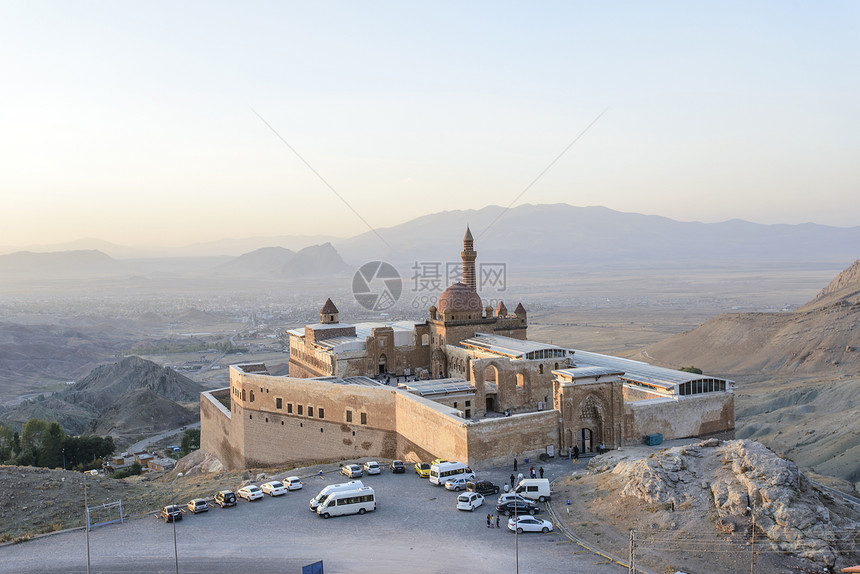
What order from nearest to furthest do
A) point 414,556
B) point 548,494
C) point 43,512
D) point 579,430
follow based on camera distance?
point 414,556, point 548,494, point 43,512, point 579,430

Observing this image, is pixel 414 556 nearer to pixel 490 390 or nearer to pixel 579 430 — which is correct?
pixel 579 430

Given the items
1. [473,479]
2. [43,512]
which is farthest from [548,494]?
[43,512]

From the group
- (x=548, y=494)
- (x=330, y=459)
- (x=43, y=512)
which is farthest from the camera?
(x=330, y=459)

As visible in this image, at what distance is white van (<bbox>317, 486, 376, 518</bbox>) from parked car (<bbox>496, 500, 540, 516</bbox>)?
4.97m

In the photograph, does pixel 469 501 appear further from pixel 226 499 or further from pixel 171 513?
pixel 171 513

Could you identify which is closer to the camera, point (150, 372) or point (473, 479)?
point (473, 479)

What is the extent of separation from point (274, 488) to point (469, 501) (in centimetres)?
882

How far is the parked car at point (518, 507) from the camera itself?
2447 centimetres

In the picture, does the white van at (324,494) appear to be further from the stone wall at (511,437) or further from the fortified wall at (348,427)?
the stone wall at (511,437)

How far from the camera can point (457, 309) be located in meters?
49.3

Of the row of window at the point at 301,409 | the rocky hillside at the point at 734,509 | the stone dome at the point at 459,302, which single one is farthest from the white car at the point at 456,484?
the stone dome at the point at 459,302

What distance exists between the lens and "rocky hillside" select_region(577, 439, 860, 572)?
20.5m

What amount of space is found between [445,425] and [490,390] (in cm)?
1037

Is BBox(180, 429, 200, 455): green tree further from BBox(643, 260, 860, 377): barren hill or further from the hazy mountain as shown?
BBox(643, 260, 860, 377): barren hill
